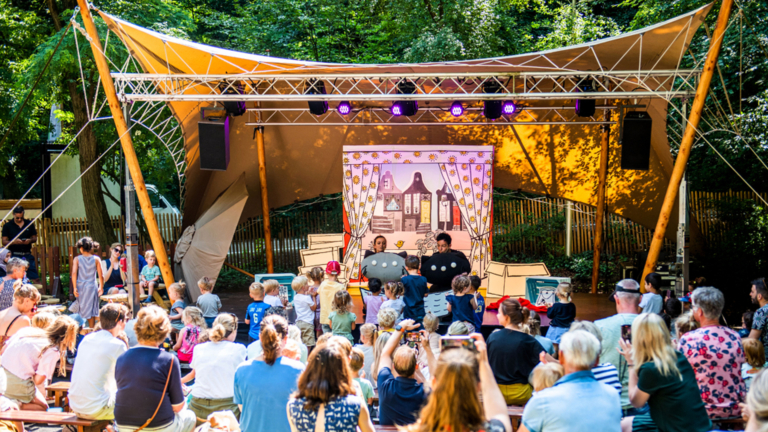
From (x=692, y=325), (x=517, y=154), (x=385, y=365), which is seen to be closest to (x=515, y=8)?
(x=517, y=154)

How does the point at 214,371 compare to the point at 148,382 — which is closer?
the point at 148,382

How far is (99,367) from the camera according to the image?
12.2 feet

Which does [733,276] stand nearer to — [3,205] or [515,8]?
[515,8]

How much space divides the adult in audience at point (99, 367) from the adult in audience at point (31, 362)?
701mm

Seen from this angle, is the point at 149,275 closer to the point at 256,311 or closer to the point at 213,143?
the point at 213,143

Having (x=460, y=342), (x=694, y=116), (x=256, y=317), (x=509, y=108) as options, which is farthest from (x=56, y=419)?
(x=694, y=116)

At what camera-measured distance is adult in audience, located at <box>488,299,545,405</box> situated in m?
3.85

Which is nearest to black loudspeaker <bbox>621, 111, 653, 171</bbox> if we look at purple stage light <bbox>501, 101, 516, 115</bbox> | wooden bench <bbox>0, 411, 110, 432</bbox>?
purple stage light <bbox>501, 101, 516, 115</bbox>

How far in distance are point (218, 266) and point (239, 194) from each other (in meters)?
1.50

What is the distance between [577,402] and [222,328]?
256 cm

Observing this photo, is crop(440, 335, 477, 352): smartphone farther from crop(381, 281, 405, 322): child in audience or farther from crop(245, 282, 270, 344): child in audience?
crop(245, 282, 270, 344): child in audience

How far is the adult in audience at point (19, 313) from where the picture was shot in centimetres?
481

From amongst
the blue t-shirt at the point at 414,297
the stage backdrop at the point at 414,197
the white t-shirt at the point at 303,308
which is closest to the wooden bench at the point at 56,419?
the white t-shirt at the point at 303,308

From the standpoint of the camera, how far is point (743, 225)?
10.9 m
